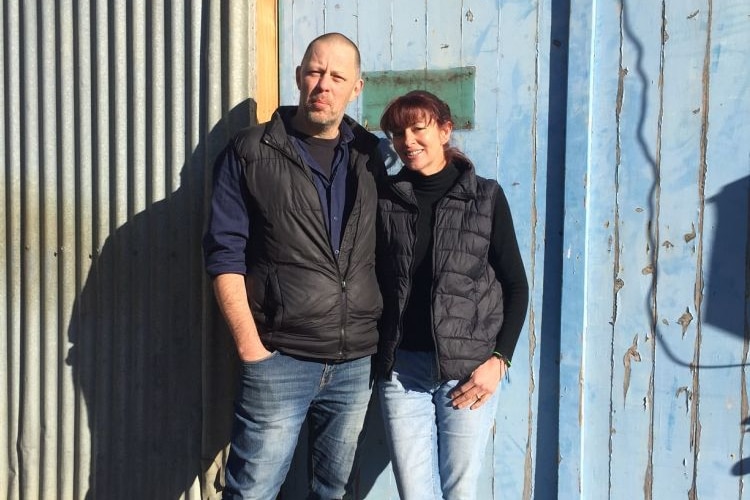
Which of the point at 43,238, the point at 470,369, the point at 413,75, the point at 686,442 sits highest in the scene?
the point at 413,75

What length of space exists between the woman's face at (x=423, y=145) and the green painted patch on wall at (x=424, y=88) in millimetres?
352

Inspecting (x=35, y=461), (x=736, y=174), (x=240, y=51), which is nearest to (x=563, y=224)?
(x=736, y=174)

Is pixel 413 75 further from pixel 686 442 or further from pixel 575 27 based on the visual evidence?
pixel 686 442

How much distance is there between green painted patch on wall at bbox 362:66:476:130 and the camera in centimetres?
300

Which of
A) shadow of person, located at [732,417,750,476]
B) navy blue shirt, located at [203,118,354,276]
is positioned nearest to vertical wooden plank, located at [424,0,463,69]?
navy blue shirt, located at [203,118,354,276]

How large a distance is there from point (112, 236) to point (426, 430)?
155 centimetres

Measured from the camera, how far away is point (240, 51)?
3076 mm

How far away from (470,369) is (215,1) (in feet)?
5.72

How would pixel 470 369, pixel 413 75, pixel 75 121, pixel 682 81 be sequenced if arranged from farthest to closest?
1. pixel 75 121
2. pixel 413 75
3. pixel 682 81
4. pixel 470 369

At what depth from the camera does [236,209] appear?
8.54 ft

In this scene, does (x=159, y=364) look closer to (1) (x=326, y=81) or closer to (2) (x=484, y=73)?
(1) (x=326, y=81)

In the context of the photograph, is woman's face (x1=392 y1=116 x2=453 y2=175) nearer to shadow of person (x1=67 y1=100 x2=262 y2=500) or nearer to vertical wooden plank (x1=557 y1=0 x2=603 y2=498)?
vertical wooden plank (x1=557 y1=0 x2=603 y2=498)

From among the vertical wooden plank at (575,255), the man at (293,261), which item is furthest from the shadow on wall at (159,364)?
the vertical wooden plank at (575,255)

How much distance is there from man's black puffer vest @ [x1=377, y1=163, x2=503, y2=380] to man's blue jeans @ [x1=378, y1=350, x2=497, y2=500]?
0.08 metres
